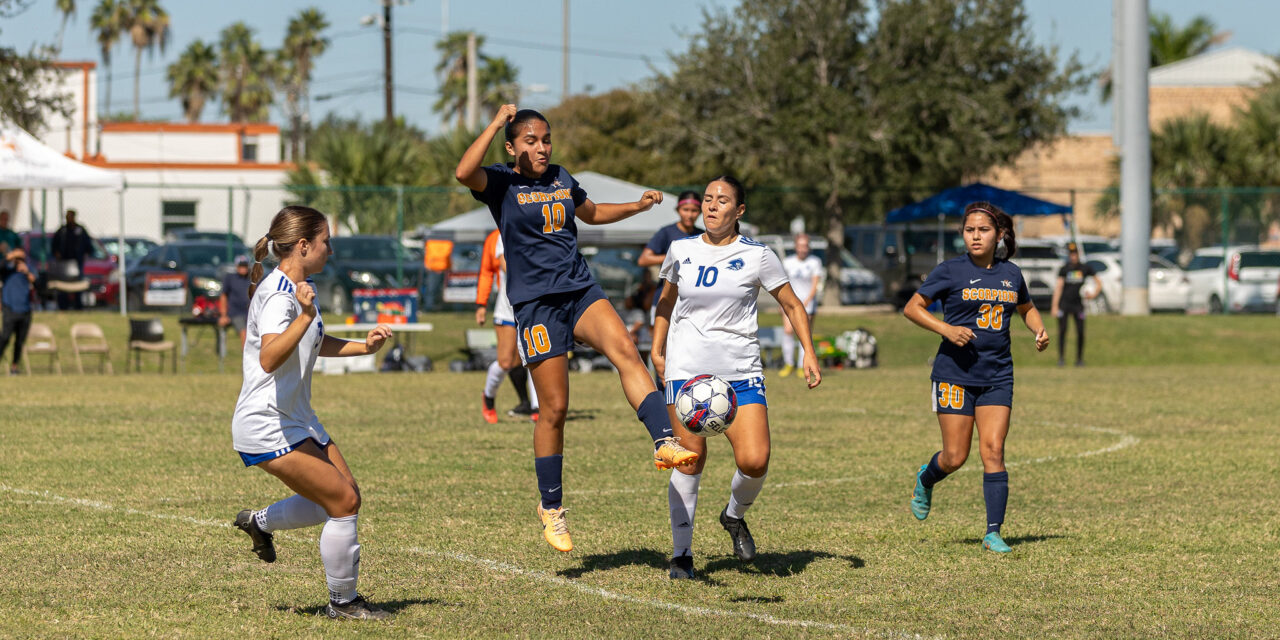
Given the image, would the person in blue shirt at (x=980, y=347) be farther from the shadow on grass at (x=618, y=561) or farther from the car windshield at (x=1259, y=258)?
the car windshield at (x=1259, y=258)

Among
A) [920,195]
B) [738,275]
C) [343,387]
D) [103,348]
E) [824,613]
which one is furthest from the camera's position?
[920,195]

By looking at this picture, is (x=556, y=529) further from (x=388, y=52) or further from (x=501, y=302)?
(x=388, y=52)

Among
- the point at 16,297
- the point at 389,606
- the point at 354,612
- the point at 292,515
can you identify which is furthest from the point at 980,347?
the point at 16,297

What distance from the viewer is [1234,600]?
265 inches

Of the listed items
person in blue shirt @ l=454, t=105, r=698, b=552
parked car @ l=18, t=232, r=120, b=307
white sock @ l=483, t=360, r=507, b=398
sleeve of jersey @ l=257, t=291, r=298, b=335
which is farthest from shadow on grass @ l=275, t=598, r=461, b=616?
parked car @ l=18, t=232, r=120, b=307

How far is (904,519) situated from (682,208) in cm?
433

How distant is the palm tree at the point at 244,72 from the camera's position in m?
82.7

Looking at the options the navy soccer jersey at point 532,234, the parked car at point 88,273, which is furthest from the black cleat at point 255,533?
the parked car at point 88,273

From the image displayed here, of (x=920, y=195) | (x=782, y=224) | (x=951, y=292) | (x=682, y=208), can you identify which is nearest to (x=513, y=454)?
(x=682, y=208)

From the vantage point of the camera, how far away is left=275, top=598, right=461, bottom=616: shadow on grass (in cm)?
626

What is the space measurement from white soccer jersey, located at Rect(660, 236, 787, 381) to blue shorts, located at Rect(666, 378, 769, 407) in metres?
0.03

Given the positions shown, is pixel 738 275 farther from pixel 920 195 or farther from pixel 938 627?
pixel 920 195

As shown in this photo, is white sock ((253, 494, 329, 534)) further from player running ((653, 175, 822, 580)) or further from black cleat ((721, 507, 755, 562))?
black cleat ((721, 507, 755, 562))

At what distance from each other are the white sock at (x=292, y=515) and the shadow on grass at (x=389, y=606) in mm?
368
